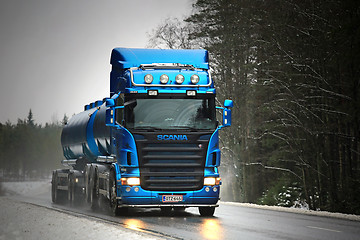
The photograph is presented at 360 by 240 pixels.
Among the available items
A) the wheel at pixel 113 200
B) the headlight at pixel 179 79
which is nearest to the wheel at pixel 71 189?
the wheel at pixel 113 200

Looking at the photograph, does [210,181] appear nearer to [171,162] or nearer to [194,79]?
[171,162]

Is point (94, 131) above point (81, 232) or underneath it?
above

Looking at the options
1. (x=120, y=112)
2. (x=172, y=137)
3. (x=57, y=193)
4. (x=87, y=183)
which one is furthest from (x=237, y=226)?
(x=57, y=193)

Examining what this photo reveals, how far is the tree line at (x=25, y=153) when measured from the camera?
175 metres

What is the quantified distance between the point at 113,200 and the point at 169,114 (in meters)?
2.93

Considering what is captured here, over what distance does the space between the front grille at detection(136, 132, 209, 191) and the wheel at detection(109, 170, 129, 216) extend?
1.15 meters

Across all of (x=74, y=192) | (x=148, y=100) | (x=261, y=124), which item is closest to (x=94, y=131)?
(x=74, y=192)

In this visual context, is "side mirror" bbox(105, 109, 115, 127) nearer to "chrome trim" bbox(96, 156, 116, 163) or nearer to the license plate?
"chrome trim" bbox(96, 156, 116, 163)

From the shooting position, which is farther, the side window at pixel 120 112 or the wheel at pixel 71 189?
the wheel at pixel 71 189

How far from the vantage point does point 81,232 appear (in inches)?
541

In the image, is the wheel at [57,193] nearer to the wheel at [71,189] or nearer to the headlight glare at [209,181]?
the wheel at [71,189]

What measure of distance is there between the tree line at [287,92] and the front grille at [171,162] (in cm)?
693

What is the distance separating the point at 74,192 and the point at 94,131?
3.90m

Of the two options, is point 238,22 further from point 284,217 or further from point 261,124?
point 284,217
